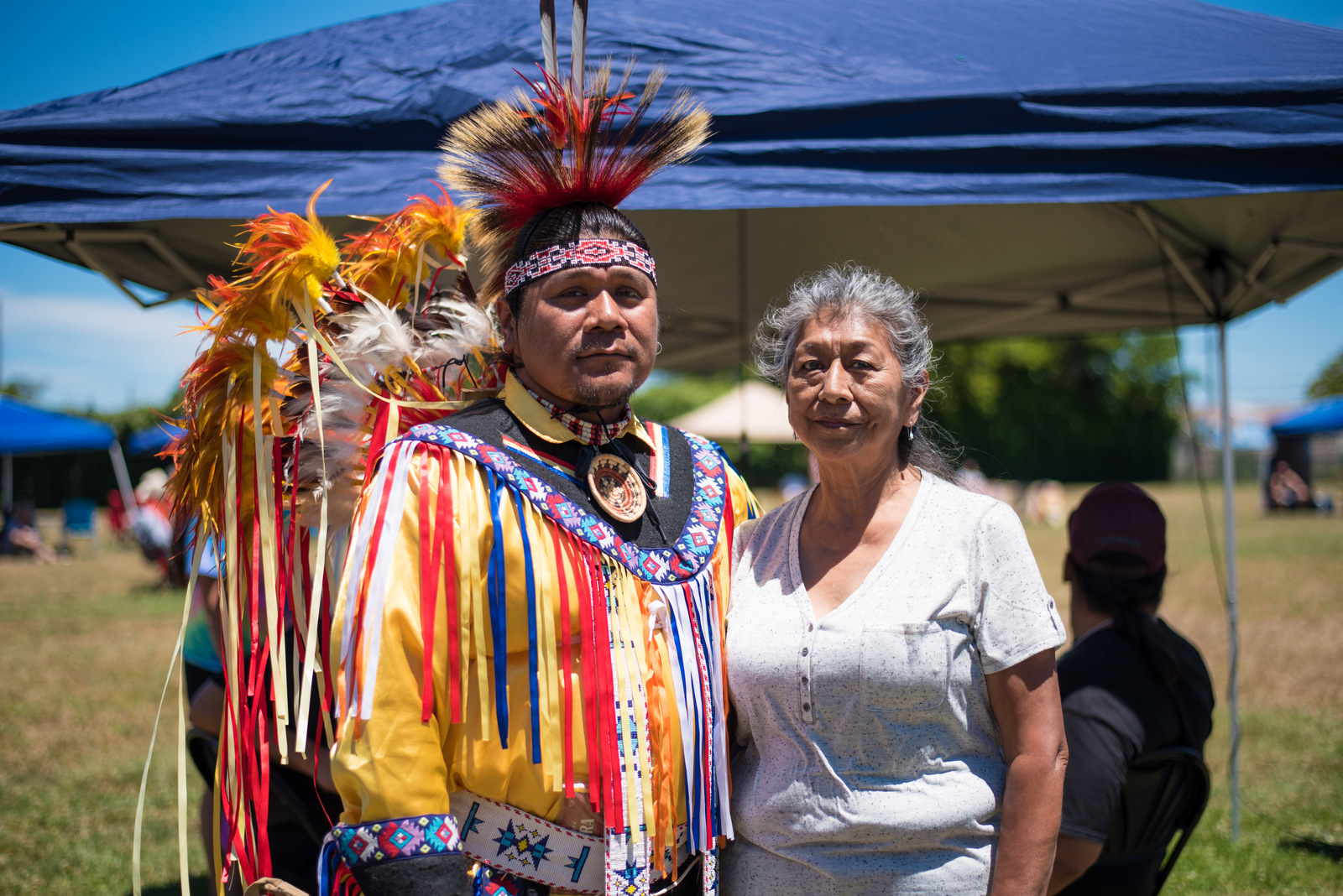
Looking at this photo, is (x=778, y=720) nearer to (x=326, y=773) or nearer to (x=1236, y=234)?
(x=326, y=773)

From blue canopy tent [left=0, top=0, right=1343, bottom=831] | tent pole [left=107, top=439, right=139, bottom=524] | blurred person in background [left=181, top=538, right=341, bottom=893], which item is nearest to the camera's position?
blue canopy tent [left=0, top=0, right=1343, bottom=831]

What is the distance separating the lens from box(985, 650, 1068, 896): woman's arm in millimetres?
1436

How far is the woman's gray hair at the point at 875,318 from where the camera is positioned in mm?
1609

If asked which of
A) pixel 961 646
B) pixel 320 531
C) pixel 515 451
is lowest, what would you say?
pixel 961 646

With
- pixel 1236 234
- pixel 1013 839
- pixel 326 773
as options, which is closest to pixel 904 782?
pixel 1013 839

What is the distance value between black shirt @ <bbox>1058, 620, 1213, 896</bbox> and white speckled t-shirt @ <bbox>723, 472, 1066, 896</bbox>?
57 centimetres

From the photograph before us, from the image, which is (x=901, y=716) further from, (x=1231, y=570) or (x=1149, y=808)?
(x=1231, y=570)

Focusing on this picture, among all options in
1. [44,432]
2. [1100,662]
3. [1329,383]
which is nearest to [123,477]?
[44,432]

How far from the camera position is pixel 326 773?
2.16 meters

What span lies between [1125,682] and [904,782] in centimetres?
88

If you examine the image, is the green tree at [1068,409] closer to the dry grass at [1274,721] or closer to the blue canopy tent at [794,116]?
the dry grass at [1274,721]

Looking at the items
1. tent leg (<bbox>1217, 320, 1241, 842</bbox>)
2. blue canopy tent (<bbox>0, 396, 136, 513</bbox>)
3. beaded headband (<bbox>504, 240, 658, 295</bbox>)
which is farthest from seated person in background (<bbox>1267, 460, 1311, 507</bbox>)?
beaded headband (<bbox>504, 240, 658, 295</bbox>)

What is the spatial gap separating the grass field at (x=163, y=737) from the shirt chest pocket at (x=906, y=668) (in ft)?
8.69

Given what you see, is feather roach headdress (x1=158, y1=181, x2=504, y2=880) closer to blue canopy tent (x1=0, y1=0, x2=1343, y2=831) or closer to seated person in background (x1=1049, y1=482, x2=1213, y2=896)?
blue canopy tent (x1=0, y1=0, x2=1343, y2=831)
